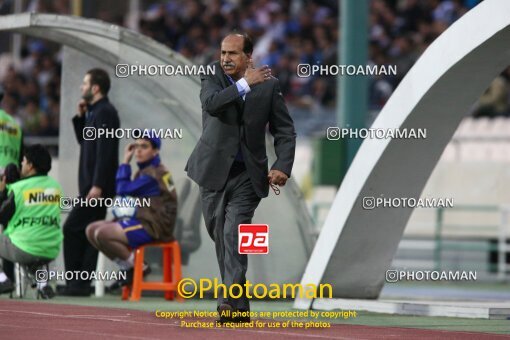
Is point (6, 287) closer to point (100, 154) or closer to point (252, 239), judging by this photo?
point (100, 154)

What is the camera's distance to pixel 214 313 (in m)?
11.4

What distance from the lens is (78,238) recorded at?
14297 mm

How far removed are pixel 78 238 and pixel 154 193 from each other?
3.42ft

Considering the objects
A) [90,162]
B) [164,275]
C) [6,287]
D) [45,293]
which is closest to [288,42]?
[90,162]

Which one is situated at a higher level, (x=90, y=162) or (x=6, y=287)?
(x=90, y=162)

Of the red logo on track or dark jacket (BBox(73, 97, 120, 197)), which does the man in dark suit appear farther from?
dark jacket (BBox(73, 97, 120, 197))

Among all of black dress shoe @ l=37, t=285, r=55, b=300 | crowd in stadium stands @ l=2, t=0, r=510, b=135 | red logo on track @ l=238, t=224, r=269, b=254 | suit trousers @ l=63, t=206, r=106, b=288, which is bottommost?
black dress shoe @ l=37, t=285, r=55, b=300

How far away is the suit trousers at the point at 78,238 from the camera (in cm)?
1423

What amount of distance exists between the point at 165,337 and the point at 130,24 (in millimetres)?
22996

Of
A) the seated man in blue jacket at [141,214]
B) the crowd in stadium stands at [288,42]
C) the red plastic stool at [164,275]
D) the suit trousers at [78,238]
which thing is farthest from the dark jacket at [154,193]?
the crowd in stadium stands at [288,42]

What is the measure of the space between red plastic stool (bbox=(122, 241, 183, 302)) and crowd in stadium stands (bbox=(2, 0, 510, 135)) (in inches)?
358

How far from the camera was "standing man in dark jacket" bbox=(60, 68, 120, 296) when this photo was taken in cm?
1405

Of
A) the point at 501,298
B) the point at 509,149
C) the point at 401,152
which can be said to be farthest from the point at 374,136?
the point at 509,149

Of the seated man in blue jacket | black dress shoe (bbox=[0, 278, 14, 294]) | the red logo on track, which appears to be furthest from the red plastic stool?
the red logo on track
